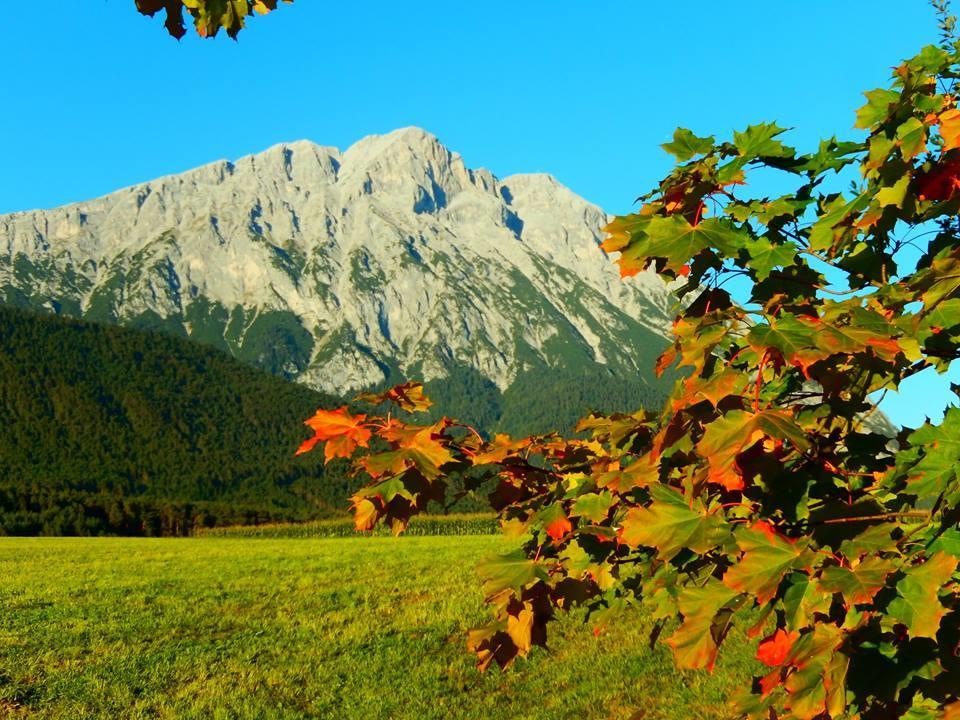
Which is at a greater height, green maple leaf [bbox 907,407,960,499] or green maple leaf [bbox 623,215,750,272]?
green maple leaf [bbox 623,215,750,272]

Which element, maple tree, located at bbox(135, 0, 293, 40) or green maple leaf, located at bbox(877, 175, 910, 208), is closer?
maple tree, located at bbox(135, 0, 293, 40)

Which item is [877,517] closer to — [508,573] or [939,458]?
[939,458]

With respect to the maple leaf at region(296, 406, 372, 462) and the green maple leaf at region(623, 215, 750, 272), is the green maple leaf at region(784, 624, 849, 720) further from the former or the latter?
the maple leaf at region(296, 406, 372, 462)

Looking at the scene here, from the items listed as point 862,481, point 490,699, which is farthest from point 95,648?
point 862,481

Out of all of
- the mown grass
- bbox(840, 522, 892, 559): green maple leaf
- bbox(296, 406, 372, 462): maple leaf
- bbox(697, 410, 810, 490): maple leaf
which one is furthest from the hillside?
bbox(697, 410, 810, 490): maple leaf

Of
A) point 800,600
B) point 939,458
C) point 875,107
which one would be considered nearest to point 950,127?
point 875,107

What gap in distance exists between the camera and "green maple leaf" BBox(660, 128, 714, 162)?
4.03 metres

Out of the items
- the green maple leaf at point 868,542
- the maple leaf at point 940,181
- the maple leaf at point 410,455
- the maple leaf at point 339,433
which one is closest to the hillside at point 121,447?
the maple leaf at point 339,433

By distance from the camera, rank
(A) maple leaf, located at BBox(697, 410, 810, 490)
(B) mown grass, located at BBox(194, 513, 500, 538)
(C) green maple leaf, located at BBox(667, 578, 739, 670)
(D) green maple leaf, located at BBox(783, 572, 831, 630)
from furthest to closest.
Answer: (B) mown grass, located at BBox(194, 513, 500, 538)
(C) green maple leaf, located at BBox(667, 578, 739, 670)
(D) green maple leaf, located at BBox(783, 572, 831, 630)
(A) maple leaf, located at BBox(697, 410, 810, 490)

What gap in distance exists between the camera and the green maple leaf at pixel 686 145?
4.03 m

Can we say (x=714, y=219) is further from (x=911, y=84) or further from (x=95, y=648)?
(x=95, y=648)

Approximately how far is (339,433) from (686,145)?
2250 mm

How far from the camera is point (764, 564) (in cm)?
272

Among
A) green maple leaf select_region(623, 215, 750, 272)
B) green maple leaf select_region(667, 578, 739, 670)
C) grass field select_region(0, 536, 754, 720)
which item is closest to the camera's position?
green maple leaf select_region(667, 578, 739, 670)
